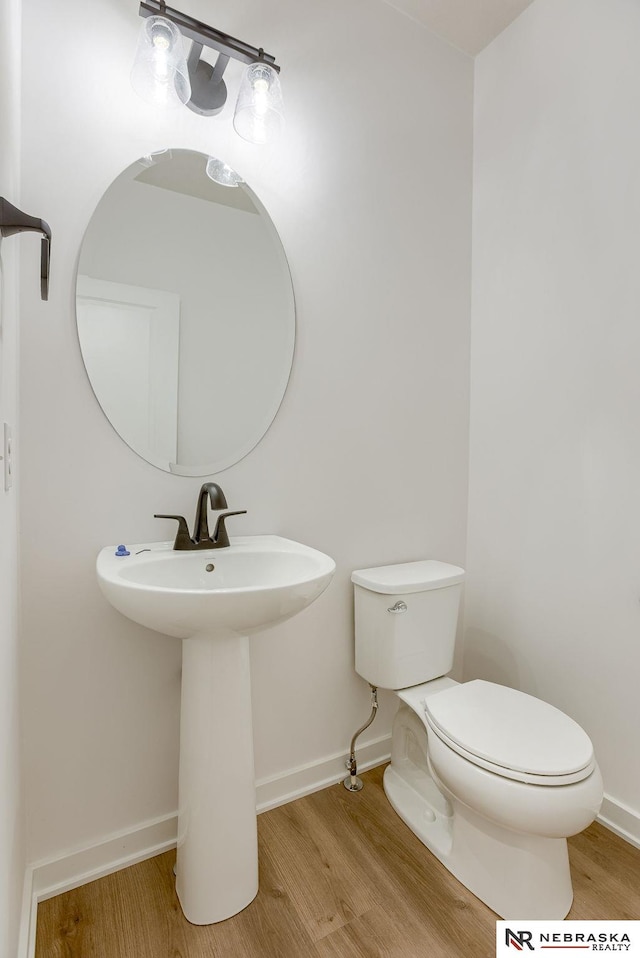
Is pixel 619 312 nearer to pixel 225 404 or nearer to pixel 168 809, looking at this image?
pixel 225 404

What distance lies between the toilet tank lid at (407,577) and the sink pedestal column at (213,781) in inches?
21.2

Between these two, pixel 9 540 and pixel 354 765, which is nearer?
pixel 9 540

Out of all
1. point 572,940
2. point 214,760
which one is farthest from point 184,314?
point 572,940

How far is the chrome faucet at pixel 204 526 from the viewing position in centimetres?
134

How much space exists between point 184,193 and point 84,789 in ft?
5.31

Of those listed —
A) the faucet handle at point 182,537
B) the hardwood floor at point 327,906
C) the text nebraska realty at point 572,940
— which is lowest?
the hardwood floor at point 327,906

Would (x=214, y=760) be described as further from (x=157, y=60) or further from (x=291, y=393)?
(x=157, y=60)

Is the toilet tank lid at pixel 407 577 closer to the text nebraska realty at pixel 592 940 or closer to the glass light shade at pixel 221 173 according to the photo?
the text nebraska realty at pixel 592 940

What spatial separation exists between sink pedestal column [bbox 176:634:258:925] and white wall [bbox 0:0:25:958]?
0.36 meters

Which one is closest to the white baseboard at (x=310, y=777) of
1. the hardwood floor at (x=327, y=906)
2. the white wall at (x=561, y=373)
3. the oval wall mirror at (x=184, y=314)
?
the hardwood floor at (x=327, y=906)

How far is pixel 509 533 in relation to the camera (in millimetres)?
1913

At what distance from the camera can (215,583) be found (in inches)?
54.9

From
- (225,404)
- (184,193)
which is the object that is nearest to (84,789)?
(225,404)

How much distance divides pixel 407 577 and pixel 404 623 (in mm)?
150
